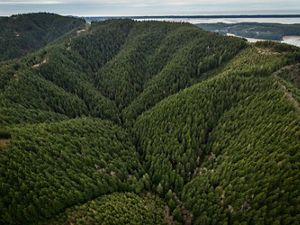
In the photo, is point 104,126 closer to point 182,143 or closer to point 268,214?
point 182,143

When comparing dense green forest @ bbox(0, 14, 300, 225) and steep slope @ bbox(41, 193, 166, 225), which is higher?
dense green forest @ bbox(0, 14, 300, 225)

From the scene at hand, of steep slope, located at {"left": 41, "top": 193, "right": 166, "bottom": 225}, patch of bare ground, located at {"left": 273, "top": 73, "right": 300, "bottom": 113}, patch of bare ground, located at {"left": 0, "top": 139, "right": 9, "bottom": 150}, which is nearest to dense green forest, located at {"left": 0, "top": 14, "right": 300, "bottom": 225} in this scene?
steep slope, located at {"left": 41, "top": 193, "right": 166, "bottom": 225}

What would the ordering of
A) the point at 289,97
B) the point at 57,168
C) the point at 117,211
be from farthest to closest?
1. the point at 289,97
2. the point at 57,168
3. the point at 117,211

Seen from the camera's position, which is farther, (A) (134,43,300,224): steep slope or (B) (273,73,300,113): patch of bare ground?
(B) (273,73,300,113): patch of bare ground

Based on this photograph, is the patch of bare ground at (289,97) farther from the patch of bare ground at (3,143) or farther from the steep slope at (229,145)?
the patch of bare ground at (3,143)

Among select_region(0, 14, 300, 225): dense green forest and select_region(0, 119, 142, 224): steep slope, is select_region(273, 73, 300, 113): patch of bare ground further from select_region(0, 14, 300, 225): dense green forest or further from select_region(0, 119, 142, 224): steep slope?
select_region(0, 119, 142, 224): steep slope

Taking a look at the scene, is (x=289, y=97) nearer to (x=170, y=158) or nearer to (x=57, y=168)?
(x=170, y=158)

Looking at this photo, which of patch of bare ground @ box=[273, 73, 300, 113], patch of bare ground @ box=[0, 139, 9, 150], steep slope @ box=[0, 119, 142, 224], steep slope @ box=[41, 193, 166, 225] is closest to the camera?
steep slope @ box=[0, 119, 142, 224]

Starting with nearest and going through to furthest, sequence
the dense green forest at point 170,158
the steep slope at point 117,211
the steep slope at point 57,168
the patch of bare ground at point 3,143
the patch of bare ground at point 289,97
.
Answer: the steep slope at point 57,168 < the dense green forest at point 170,158 < the steep slope at point 117,211 < the patch of bare ground at point 3,143 < the patch of bare ground at point 289,97

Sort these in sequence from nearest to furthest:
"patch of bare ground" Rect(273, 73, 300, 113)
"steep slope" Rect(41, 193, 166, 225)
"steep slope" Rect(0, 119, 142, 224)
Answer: "steep slope" Rect(0, 119, 142, 224), "steep slope" Rect(41, 193, 166, 225), "patch of bare ground" Rect(273, 73, 300, 113)

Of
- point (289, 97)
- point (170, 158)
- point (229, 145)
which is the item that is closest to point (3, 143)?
point (170, 158)

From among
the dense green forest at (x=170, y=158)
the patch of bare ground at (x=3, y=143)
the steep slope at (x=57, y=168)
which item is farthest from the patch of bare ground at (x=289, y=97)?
the patch of bare ground at (x=3, y=143)

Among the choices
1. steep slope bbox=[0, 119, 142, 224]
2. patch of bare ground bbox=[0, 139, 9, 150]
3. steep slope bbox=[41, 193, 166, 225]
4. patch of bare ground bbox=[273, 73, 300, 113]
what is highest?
patch of bare ground bbox=[273, 73, 300, 113]
